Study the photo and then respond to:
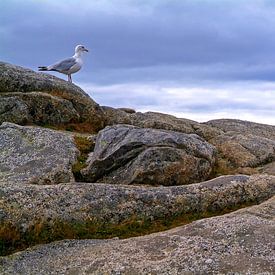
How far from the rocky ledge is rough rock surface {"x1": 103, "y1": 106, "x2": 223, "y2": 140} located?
13.3ft

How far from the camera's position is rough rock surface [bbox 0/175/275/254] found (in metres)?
21.5

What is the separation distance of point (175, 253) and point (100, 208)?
5749mm

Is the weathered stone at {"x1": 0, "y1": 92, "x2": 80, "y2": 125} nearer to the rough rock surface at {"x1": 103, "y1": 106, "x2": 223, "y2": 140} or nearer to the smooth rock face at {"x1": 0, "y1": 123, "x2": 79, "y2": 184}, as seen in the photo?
the smooth rock face at {"x1": 0, "y1": 123, "x2": 79, "y2": 184}

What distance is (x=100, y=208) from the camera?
2308 centimetres

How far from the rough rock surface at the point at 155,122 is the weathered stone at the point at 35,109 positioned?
4.59 metres

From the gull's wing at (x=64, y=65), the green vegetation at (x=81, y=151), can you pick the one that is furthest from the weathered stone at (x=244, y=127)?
the green vegetation at (x=81, y=151)

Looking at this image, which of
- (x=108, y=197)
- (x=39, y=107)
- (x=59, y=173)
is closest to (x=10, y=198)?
(x=108, y=197)

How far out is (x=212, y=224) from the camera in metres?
20.2

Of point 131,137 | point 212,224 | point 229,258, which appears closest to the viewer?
point 229,258

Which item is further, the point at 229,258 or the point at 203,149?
the point at 203,149

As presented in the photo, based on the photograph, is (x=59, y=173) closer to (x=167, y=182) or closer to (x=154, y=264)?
(x=167, y=182)

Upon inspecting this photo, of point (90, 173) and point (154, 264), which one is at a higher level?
point (90, 173)

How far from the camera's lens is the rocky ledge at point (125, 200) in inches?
723

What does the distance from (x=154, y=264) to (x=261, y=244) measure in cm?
384
